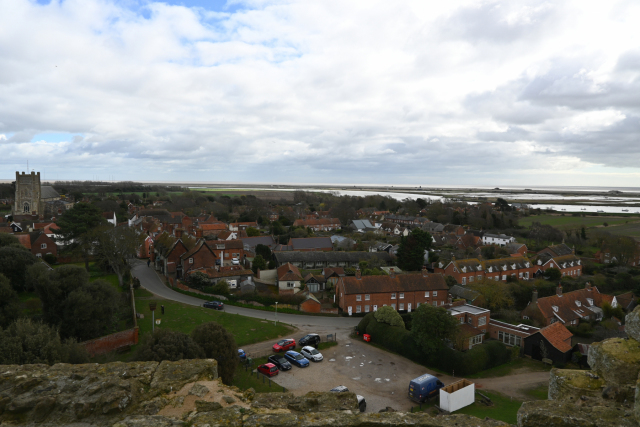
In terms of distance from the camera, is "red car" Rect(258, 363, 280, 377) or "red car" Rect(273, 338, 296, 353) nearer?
"red car" Rect(258, 363, 280, 377)

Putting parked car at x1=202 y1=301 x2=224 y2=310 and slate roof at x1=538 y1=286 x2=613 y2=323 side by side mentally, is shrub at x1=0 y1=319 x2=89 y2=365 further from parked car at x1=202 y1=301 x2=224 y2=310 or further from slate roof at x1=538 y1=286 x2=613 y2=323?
slate roof at x1=538 y1=286 x2=613 y2=323

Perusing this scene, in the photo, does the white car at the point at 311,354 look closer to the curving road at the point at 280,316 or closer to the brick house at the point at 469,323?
the curving road at the point at 280,316

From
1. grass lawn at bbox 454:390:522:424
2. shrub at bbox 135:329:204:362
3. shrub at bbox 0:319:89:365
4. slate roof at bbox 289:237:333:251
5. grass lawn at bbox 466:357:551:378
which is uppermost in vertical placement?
shrub at bbox 0:319:89:365

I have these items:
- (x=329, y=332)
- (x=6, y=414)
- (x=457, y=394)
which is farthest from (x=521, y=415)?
(x=329, y=332)

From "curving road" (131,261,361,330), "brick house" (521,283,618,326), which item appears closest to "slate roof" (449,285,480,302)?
"brick house" (521,283,618,326)

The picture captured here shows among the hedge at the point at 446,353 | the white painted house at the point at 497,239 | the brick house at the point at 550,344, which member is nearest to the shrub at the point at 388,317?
the hedge at the point at 446,353

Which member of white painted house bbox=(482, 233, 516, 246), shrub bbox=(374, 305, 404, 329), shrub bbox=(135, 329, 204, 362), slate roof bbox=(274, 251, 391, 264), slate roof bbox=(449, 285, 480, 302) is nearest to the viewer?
shrub bbox=(135, 329, 204, 362)

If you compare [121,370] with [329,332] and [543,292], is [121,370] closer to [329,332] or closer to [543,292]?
[329,332]

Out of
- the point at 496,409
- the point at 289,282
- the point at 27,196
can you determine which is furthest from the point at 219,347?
the point at 27,196
